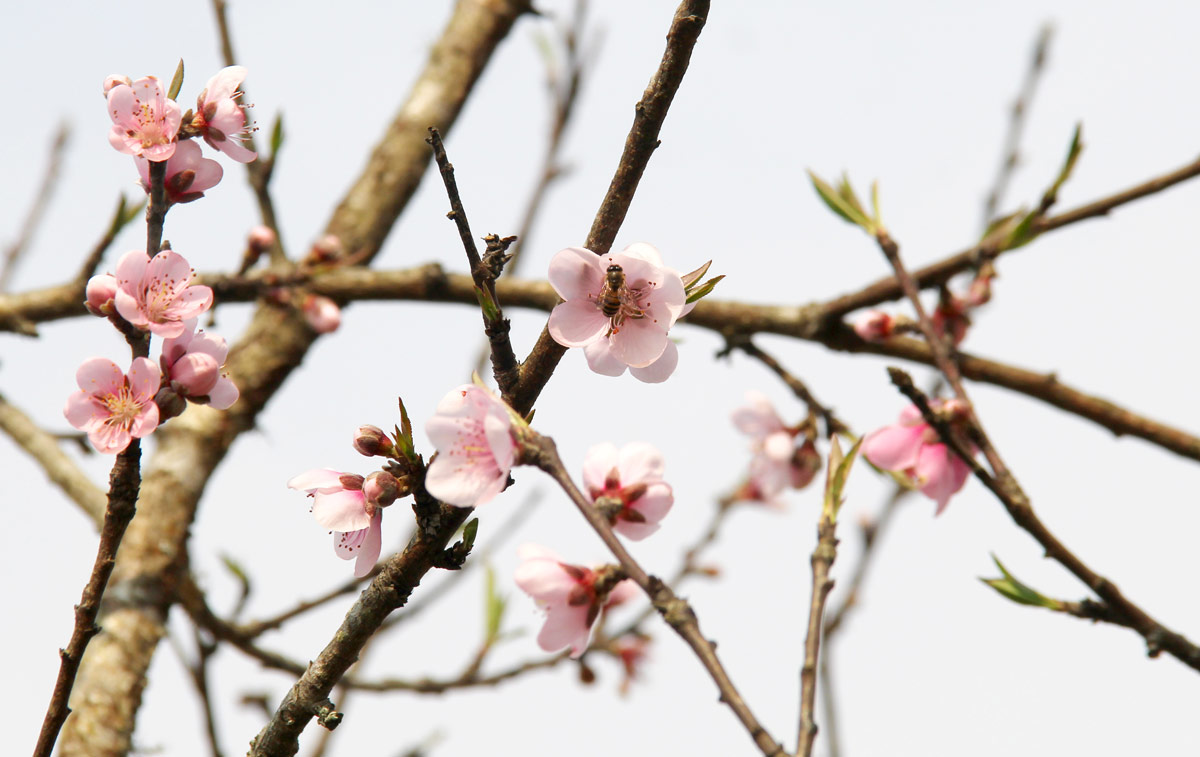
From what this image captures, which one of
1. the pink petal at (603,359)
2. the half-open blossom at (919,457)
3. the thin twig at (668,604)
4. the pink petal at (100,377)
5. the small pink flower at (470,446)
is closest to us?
the thin twig at (668,604)

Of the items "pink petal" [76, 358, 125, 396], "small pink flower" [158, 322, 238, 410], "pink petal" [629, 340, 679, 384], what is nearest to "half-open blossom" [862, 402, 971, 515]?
"pink petal" [629, 340, 679, 384]

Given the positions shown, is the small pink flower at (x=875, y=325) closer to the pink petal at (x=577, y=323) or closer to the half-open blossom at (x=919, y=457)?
the half-open blossom at (x=919, y=457)

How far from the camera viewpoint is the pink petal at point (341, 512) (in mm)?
1218

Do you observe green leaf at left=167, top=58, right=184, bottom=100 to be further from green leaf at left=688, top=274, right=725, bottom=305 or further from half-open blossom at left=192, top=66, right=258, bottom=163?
green leaf at left=688, top=274, right=725, bottom=305

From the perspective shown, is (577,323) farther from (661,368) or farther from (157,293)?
(157,293)

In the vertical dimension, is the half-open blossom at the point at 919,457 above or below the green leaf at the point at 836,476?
above

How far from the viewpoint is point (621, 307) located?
1194 mm

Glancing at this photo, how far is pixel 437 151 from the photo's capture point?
3.18ft

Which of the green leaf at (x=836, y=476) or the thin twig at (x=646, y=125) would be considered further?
the green leaf at (x=836, y=476)

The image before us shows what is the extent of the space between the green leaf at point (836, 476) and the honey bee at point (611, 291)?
0.36 m

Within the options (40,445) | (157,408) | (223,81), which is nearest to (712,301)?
(223,81)

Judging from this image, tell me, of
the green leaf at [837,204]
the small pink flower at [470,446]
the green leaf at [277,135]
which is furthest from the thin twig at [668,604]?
the green leaf at [277,135]

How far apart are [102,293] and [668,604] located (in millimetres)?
874

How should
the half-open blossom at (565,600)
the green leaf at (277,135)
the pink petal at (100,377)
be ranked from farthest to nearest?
the green leaf at (277,135) → the half-open blossom at (565,600) → the pink petal at (100,377)
